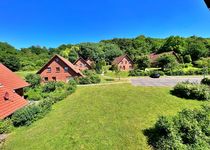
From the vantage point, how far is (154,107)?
22.3 metres

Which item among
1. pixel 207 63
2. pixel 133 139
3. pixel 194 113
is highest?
pixel 207 63

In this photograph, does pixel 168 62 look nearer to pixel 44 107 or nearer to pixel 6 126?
pixel 44 107

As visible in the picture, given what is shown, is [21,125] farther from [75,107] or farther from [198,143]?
[198,143]

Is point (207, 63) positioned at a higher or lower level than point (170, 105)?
higher

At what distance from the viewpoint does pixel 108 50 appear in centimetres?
9925

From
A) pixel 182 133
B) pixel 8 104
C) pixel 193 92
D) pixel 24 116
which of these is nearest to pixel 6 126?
pixel 24 116

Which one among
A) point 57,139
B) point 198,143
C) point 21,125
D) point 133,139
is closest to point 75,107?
point 21,125

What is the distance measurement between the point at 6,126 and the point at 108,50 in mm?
85716

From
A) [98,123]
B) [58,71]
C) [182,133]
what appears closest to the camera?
[182,133]

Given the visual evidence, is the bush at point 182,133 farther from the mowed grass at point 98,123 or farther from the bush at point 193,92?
the bush at point 193,92

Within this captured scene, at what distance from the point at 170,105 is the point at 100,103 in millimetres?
9188

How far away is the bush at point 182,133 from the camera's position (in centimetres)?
1265

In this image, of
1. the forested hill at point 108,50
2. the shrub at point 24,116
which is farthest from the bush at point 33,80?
the forested hill at point 108,50

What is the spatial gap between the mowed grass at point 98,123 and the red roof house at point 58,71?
55.9 feet
